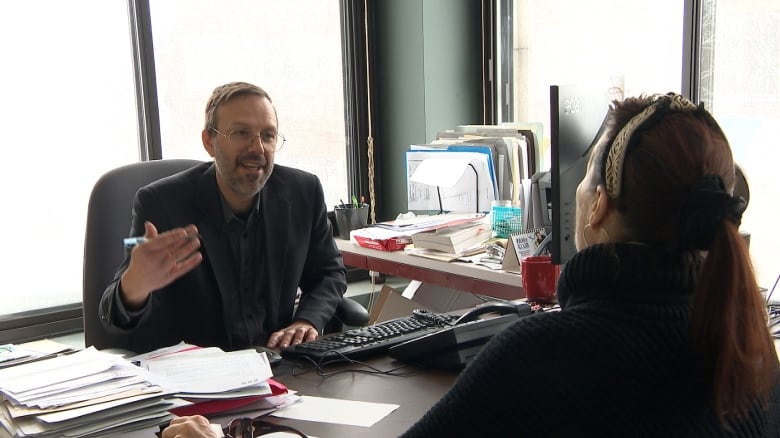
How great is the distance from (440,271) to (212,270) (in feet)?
2.63

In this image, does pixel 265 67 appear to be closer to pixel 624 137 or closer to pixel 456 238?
pixel 456 238

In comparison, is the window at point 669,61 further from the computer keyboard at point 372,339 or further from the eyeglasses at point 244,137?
the eyeglasses at point 244,137

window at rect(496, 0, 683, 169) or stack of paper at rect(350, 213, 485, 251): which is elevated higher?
window at rect(496, 0, 683, 169)

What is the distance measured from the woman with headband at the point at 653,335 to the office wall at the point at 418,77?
2578 mm

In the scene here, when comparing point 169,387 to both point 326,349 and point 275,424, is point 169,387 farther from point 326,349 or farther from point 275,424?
point 326,349

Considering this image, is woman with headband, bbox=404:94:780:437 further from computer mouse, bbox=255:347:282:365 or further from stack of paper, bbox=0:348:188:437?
computer mouse, bbox=255:347:282:365

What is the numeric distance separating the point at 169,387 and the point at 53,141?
172 cm

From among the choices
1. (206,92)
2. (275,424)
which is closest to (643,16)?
(206,92)

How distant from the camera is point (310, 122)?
3498mm

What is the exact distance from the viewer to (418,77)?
3535 millimetres

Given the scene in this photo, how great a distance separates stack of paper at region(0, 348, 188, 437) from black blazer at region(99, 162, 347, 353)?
0.53 metres

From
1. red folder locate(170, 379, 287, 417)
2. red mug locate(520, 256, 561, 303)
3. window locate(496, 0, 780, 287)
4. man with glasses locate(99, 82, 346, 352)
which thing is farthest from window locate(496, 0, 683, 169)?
red folder locate(170, 379, 287, 417)

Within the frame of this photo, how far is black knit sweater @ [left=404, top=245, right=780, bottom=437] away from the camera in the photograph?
0.91 meters

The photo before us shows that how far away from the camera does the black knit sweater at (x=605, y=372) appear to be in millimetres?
913
